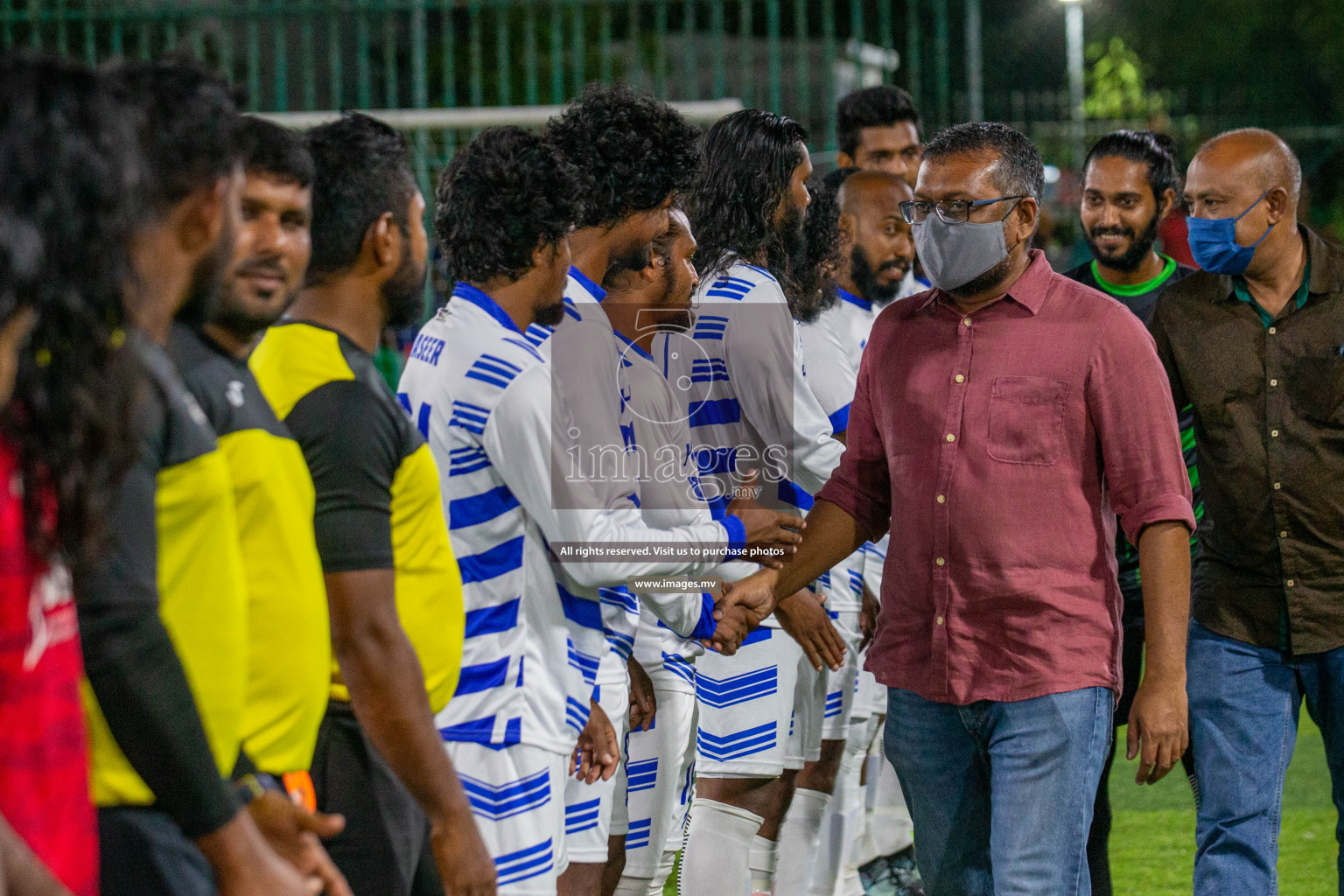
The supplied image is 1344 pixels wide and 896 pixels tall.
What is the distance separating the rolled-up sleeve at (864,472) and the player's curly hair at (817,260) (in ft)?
3.08

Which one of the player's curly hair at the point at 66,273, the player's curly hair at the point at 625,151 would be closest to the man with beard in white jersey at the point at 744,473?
the player's curly hair at the point at 625,151

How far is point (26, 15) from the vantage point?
9.88 meters

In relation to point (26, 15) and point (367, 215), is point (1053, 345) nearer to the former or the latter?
point (367, 215)

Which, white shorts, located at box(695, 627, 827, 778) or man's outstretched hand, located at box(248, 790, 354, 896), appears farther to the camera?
white shorts, located at box(695, 627, 827, 778)

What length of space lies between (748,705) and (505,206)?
1.85 m

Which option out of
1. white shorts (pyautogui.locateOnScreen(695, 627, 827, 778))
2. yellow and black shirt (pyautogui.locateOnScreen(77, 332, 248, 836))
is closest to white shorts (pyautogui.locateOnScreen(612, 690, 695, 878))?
white shorts (pyautogui.locateOnScreen(695, 627, 827, 778))

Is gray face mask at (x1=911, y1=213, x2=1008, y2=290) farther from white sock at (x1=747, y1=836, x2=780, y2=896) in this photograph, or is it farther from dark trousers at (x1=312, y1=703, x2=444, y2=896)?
white sock at (x1=747, y1=836, x2=780, y2=896)

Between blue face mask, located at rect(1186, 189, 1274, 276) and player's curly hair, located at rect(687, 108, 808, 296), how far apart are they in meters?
1.27

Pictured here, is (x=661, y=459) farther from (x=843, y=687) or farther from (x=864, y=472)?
(x=843, y=687)

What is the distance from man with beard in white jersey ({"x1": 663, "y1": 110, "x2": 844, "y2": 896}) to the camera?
4512mm

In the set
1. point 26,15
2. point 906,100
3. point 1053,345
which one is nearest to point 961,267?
point 1053,345

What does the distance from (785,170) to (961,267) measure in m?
1.24

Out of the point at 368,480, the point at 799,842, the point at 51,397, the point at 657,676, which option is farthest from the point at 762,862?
the point at 51,397

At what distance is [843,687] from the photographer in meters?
5.16
